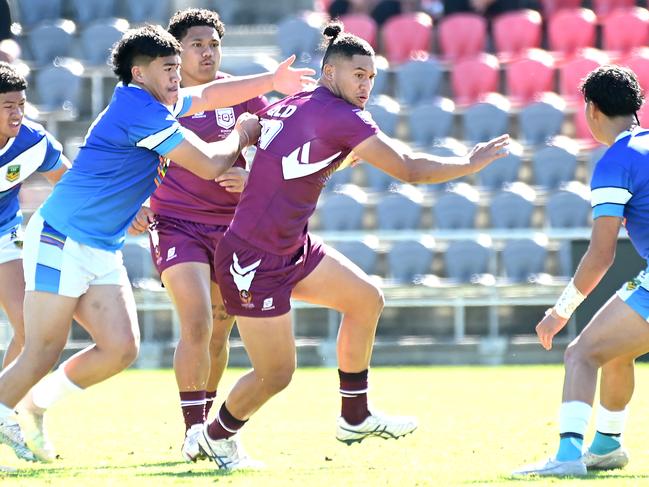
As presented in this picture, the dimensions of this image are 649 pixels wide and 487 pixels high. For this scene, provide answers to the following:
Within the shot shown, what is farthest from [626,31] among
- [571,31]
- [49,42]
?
[49,42]

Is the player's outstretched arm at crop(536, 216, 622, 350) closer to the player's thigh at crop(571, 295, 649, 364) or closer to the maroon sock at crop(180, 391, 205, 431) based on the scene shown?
the player's thigh at crop(571, 295, 649, 364)

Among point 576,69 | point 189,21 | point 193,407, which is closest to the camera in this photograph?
point 193,407

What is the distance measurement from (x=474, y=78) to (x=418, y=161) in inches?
434

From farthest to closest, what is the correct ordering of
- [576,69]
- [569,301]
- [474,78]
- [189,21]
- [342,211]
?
[474,78], [576,69], [342,211], [189,21], [569,301]

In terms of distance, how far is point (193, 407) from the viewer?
7180mm

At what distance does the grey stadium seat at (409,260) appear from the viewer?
14484 mm

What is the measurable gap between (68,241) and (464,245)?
27.4 ft

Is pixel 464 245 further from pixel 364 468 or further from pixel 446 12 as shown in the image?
pixel 364 468

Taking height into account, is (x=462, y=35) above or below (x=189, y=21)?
below

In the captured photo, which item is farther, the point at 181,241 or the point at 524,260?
the point at 524,260

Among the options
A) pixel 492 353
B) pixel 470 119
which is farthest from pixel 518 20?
pixel 492 353

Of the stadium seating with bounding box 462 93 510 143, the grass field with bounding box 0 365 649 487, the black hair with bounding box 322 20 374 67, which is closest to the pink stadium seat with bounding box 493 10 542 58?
the stadium seating with bounding box 462 93 510 143

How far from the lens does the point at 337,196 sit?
15.1 metres

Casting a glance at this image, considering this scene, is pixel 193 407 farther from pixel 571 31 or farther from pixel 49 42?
pixel 571 31
